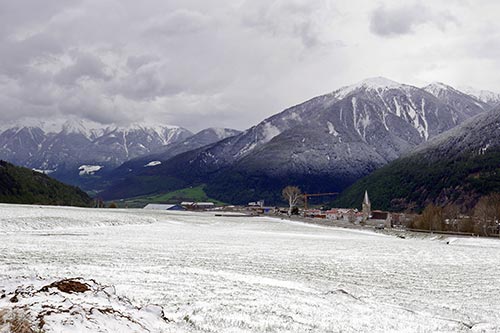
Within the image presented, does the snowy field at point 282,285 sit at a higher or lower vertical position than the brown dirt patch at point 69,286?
lower

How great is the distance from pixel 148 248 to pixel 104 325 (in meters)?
26.4

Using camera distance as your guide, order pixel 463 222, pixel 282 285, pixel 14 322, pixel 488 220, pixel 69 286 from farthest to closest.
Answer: pixel 488 220 → pixel 463 222 → pixel 282 285 → pixel 69 286 → pixel 14 322

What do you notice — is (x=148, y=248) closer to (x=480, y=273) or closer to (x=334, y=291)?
(x=334, y=291)

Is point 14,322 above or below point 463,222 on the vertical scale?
above

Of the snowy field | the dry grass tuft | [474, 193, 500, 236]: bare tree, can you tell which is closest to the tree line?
[474, 193, 500, 236]: bare tree

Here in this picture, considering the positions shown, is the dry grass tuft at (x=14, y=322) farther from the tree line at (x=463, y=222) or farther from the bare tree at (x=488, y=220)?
the bare tree at (x=488, y=220)

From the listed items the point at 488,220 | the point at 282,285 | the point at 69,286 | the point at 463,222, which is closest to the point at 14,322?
the point at 69,286

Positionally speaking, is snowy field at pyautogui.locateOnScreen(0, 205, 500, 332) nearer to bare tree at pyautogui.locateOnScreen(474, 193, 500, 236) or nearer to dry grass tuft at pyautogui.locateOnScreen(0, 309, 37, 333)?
dry grass tuft at pyautogui.locateOnScreen(0, 309, 37, 333)

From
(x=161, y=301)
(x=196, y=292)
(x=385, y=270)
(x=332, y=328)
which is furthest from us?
(x=385, y=270)

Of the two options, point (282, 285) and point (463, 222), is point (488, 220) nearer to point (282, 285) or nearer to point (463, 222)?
point (463, 222)

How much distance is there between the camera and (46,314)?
12.2 metres

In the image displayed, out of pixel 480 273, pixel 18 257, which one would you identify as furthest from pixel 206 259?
pixel 480 273

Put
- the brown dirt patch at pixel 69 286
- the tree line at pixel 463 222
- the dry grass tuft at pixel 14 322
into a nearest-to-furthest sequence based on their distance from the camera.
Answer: the dry grass tuft at pixel 14 322, the brown dirt patch at pixel 69 286, the tree line at pixel 463 222

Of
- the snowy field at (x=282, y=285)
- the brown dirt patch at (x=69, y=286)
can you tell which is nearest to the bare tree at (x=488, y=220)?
the snowy field at (x=282, y=285)
